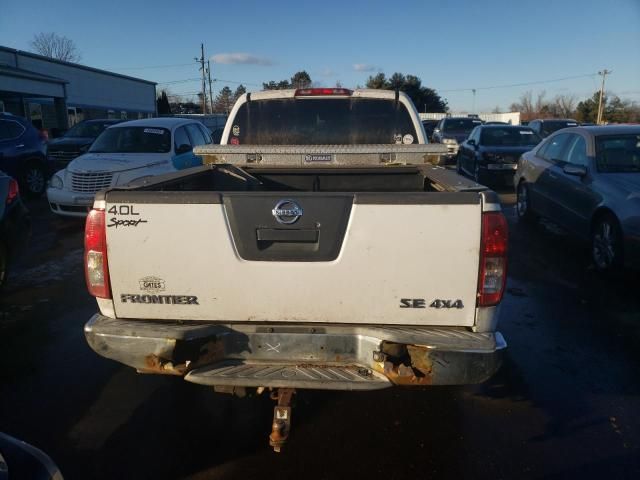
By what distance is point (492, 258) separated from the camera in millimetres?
2541

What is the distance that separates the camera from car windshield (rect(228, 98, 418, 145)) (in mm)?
5043

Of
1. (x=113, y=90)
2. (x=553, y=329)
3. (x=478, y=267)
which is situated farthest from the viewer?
(x=113, y=90)

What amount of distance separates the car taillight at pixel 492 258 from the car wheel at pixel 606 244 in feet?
12.9

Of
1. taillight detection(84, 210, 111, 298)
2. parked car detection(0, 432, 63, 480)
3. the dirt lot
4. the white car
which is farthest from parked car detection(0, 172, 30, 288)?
parked car detection(0, 432, 63, 480)

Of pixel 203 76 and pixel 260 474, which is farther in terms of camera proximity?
pixel 203 76

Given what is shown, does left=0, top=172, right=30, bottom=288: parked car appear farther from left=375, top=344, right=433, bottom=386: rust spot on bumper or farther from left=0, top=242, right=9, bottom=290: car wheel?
left=375, top=344, right=433, bottom=386: rust spot on bumper

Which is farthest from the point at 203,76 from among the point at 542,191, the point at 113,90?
the point at 542,191

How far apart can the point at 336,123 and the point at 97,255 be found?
9.84ft

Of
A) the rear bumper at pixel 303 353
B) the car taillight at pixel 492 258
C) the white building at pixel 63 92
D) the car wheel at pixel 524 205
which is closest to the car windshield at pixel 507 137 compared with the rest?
the car wheel at pixel 524 205

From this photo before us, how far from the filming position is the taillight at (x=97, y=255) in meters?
2.65

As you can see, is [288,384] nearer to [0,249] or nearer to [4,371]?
[4,371]

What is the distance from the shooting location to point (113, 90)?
4069 cm

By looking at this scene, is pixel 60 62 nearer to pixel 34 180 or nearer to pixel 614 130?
pixel 34 180

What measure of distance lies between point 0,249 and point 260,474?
444 cm
